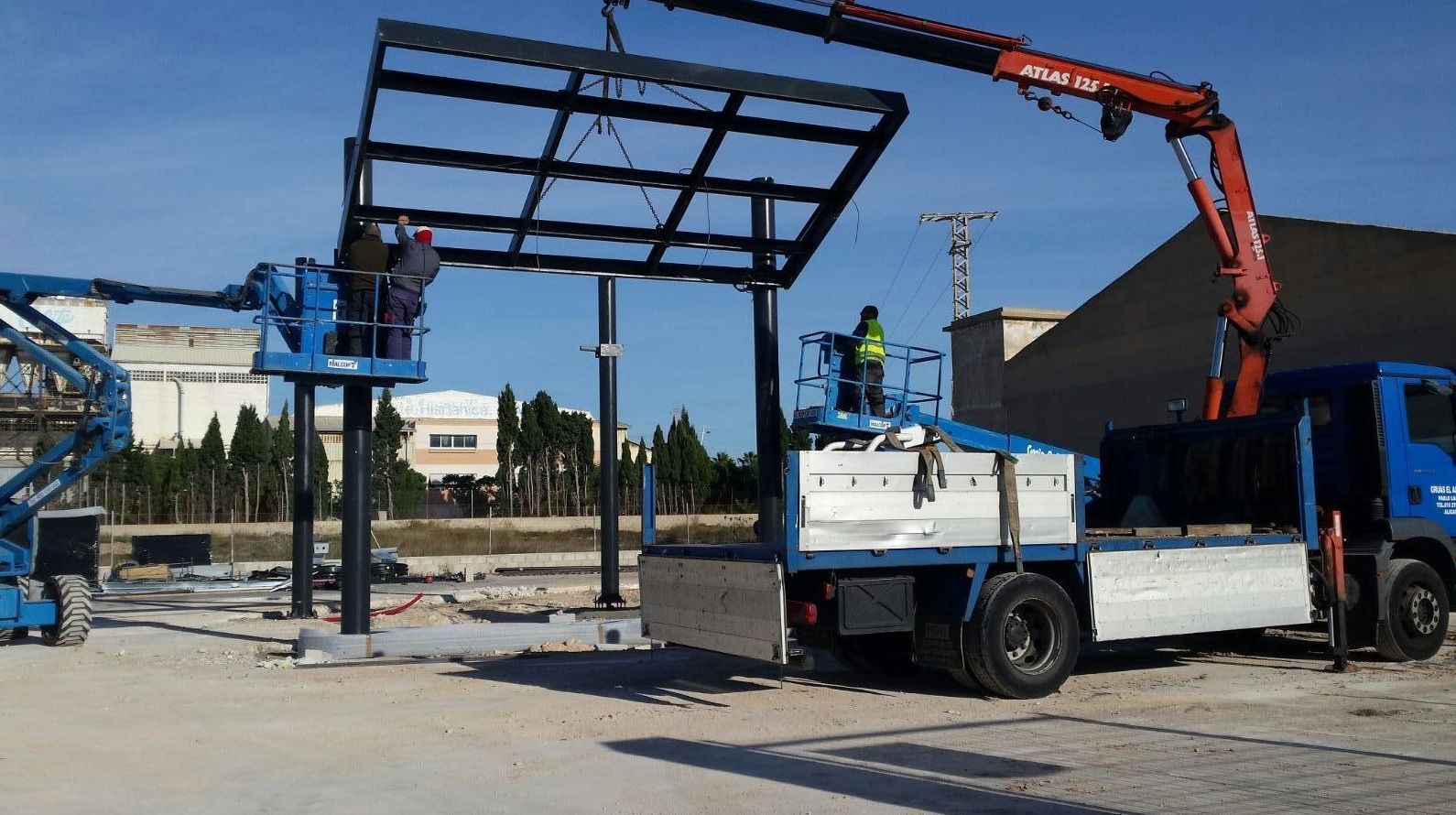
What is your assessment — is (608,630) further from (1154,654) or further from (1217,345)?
(1217,345)

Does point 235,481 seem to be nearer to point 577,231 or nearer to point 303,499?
point 303,499

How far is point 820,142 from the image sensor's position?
13531 millimetres

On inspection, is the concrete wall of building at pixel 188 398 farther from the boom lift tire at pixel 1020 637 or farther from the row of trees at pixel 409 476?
the boom lift tire at pixel 1020 637

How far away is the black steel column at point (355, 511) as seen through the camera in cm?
1370

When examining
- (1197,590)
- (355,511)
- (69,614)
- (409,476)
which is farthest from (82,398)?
(409,476)

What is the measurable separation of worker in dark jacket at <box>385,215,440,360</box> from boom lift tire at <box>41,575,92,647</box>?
19.7 feet

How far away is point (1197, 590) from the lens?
1126 centimetres

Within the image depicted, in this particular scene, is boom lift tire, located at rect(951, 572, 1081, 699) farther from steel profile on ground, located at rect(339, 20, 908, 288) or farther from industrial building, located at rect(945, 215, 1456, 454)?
industrial building, located at rect(945, 215, 1456, 454)

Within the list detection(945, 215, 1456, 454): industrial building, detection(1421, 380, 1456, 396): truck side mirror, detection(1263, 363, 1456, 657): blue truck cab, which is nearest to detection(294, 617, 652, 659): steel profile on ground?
detection(1263, 363, 1456, 657): blue truck cab

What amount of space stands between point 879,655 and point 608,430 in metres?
7.69

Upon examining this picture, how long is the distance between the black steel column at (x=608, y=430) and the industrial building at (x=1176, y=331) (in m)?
13.6

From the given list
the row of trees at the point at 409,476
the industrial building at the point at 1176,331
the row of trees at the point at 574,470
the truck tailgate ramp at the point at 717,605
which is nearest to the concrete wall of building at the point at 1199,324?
the industrial building at the point at 1176,331

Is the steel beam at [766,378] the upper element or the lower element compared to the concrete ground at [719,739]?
upper

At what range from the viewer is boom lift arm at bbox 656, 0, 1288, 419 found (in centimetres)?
1422
